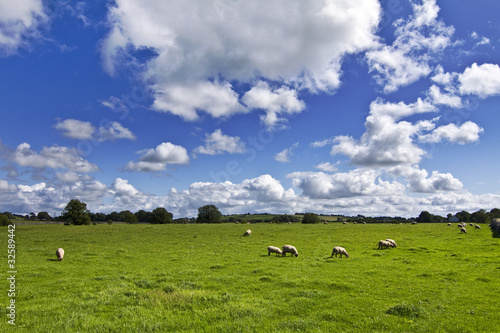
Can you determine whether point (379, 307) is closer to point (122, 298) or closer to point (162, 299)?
point (162, 299)

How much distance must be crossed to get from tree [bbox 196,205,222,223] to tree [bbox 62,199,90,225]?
1930 inches

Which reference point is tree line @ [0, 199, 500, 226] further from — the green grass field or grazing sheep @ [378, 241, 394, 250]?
the green grass field

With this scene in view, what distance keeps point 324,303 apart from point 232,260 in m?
14.2

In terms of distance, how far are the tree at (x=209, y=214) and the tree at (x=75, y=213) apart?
49013 millimetres

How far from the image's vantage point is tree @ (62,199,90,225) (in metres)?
103

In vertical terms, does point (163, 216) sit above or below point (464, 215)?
above

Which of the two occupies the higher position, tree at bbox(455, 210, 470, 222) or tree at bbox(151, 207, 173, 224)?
tree at bbox(151, 207, 173, 224)

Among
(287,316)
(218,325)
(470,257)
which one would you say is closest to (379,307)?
(287,316)

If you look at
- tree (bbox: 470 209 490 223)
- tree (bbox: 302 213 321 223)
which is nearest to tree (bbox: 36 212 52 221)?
tree (bbox: 302 213 321 223)

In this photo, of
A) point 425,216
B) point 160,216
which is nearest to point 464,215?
point 425,216

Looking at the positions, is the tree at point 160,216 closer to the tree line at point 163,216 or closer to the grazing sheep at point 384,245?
the tree line at point 163,216

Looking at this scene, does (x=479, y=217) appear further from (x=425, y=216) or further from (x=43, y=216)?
(x=43, y=216)

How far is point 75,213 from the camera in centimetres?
10312

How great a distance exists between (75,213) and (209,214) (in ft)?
183
